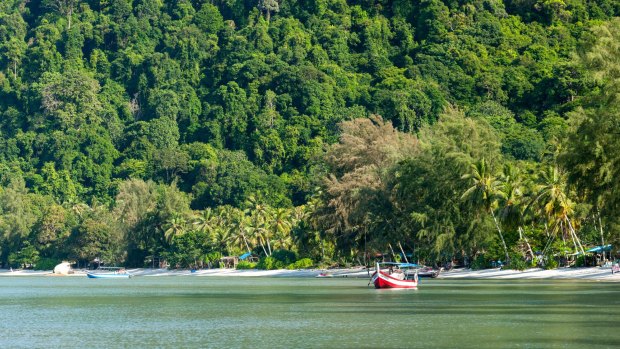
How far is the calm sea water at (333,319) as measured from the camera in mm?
47062

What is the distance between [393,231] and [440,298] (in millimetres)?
33361

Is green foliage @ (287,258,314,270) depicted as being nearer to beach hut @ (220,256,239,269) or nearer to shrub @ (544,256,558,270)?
beach hut @ (220,256,239,269)

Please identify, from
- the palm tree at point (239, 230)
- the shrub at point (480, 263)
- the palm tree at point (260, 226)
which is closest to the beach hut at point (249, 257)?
the palm tree at point (239, 230)

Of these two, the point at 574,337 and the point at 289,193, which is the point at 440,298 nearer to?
the point at 574,337

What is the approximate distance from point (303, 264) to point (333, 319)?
77.9 meters

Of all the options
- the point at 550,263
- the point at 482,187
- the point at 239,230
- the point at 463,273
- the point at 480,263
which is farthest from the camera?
the point at 239,230

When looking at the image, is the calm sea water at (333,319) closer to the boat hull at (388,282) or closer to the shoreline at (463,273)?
the boat hull at (388,282)

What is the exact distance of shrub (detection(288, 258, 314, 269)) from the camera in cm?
13425

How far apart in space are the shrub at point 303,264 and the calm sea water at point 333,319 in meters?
46.8

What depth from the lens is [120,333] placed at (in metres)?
52.2

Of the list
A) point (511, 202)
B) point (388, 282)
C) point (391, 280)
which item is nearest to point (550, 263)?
point (511, 202)

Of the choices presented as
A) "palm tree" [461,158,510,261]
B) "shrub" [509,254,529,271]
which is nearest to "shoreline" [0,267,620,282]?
"shrub" [509,254,529,271]

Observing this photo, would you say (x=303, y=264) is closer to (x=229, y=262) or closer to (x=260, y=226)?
(x=260, y=226)

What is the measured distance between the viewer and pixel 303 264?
5330 inches
